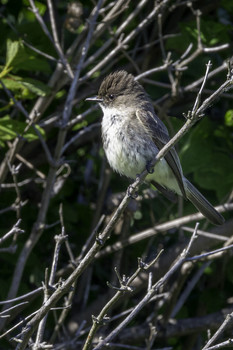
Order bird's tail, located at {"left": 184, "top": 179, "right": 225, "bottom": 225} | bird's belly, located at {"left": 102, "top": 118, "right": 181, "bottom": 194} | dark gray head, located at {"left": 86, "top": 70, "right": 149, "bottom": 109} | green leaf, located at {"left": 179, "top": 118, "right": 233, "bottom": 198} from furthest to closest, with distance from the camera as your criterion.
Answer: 1. green leaf, located at {"left": 179, "top": 118, "right": 233, "bottom": 198}
2. dark gray head, located at {"left": 86, "top": 70, "right": 149, "bottom": 109}
3. bird's tail, located at {"left": 184, "top": 179, "right": 225, "bottom": 225}
4. bird's belly, located at {"left": 102, "top": 118, "right": 181, "bottom": 194}

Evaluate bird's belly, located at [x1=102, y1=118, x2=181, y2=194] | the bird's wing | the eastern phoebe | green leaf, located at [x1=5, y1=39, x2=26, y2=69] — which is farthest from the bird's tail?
green leaf, located at [x1=5, y1=39, x2=26, y2=69]

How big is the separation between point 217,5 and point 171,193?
1.90 metres

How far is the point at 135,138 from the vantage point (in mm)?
4230

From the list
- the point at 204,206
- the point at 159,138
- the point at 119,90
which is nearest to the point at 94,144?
the point at 119,90

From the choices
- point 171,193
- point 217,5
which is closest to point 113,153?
point 171,193

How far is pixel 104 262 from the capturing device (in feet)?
19.4

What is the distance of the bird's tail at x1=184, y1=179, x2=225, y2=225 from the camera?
14.3 feet

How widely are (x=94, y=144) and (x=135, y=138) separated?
142 cm

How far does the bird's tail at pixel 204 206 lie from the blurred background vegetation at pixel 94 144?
0.26 metres

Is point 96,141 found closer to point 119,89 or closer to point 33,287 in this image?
point 119,89

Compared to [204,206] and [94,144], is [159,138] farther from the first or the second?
[94,144]

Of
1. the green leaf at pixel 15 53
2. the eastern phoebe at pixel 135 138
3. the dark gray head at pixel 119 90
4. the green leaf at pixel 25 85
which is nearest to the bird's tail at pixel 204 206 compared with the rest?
the eastern phoebe at pixel 135 138

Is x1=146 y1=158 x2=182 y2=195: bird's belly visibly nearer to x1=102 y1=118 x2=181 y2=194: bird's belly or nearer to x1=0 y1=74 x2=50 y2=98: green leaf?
x1=102 y1=118 x2=181 y2=194: bird's belly

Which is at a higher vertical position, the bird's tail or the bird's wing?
the bird's wing
